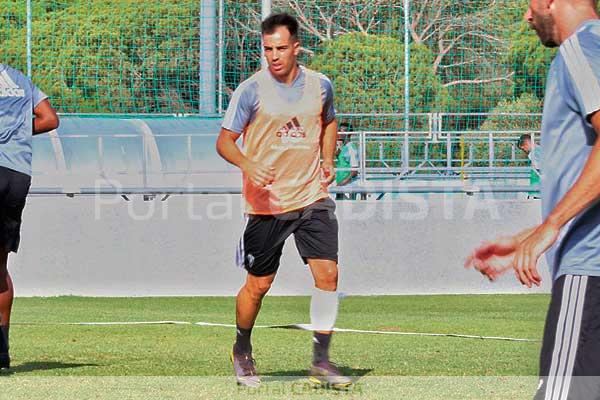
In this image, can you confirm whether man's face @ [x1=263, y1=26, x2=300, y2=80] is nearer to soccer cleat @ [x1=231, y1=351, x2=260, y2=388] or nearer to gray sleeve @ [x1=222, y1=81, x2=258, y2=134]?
gray sleeve @ [x1=222, y1=81, x2=258, y2=134]

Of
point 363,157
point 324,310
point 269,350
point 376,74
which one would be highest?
point 376,74

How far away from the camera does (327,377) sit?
24.1 ft

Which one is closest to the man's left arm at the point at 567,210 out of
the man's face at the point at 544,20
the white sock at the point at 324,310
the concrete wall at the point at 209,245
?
the man's face at the point at 544,20

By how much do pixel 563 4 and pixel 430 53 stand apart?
12.7 m

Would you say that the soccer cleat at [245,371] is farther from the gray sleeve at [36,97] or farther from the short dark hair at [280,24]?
the gray sleeve at [36,97]

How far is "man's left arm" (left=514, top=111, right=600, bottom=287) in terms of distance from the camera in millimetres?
4008

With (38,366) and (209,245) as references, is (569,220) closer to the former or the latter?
(38,366)

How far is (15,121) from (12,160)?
26 centimetres

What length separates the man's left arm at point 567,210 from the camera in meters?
4.01

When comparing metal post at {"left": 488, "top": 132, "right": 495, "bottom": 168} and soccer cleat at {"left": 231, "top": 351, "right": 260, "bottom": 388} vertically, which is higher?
metal post at {"left": 488, "top": 132, "right": 495, "bottom": 168}

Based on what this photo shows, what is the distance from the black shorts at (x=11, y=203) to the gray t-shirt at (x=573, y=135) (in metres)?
4.65

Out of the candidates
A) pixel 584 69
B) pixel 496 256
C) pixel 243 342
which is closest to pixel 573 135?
pixel 584 69

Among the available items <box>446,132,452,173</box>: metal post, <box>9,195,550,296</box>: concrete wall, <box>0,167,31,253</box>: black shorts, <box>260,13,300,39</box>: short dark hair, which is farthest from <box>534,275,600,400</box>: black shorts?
<box>446,132,452,173</box>: metal post

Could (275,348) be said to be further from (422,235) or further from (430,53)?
(430,53)
